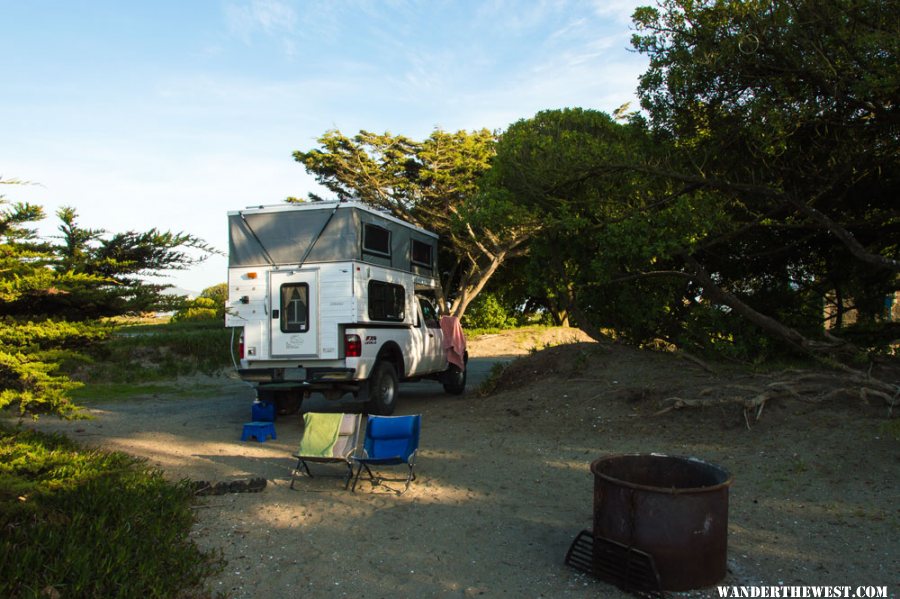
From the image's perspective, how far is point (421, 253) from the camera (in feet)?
42.0

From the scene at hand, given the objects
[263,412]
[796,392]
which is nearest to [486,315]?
[263,412]

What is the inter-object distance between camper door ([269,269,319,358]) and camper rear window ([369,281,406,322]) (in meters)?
0.95

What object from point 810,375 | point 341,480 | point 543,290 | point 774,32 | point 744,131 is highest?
point 774,32

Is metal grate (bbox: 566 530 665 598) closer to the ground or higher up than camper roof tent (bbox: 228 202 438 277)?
closer to the ground

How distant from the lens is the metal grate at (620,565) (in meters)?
4.12

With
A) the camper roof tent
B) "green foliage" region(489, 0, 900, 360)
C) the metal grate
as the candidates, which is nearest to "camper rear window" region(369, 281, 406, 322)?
the camper roof tent

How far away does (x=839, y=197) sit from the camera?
1084 cm

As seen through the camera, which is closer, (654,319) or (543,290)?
(654,319)

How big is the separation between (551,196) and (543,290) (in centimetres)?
322

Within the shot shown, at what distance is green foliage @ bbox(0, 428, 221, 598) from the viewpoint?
13.3ft

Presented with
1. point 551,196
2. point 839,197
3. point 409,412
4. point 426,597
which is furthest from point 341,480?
point 839,197

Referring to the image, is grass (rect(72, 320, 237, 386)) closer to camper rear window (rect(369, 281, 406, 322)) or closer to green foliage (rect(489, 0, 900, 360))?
camper rear window (rect(369, 281, 406, 322))

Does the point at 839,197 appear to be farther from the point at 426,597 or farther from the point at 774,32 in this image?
the point at 426,597

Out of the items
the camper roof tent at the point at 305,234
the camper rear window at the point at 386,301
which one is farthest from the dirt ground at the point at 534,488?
the camper roof tent at the point at 305,234
